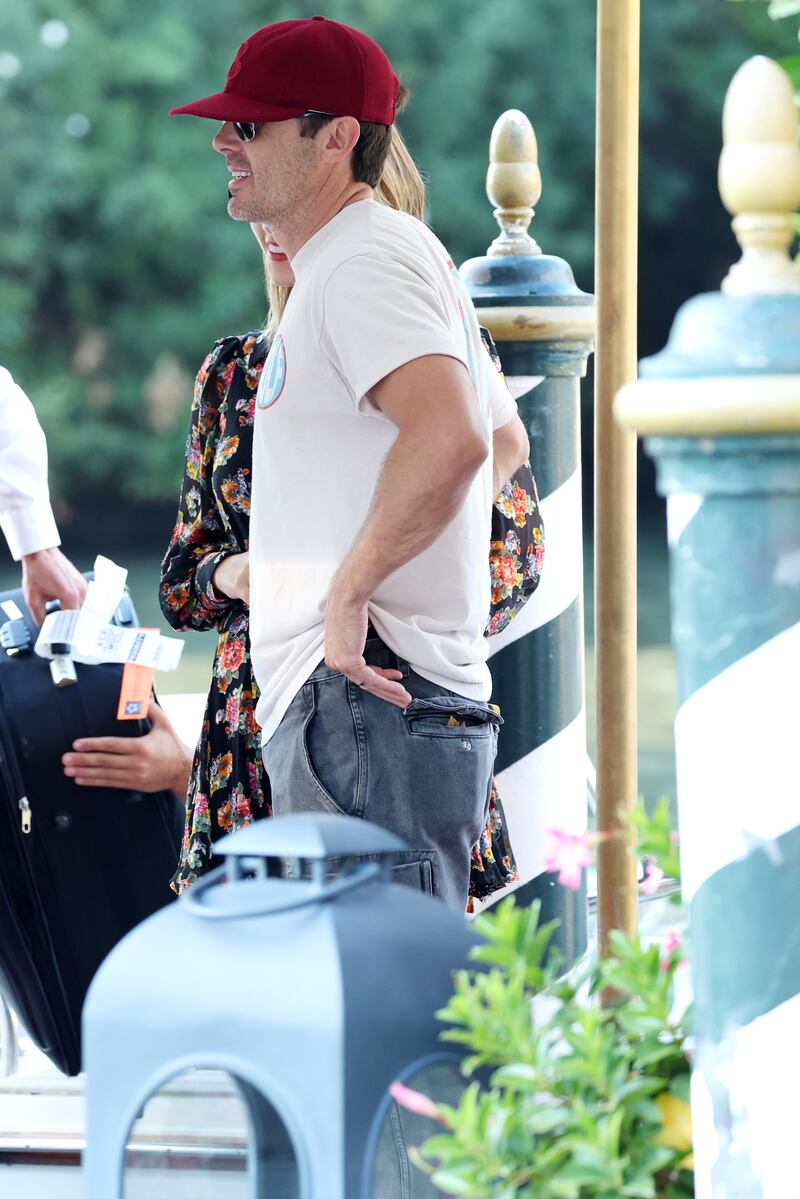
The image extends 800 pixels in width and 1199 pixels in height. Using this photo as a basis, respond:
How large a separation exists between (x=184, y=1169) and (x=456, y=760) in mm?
482

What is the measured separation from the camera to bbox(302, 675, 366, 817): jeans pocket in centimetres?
139

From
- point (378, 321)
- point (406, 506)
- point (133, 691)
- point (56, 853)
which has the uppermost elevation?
point (378, 321)

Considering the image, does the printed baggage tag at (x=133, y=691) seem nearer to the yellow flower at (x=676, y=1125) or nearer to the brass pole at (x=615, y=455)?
the brass pole at (x=615, y=455)

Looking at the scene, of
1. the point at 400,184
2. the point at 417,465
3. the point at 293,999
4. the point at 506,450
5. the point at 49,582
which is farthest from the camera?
the point at 49,582

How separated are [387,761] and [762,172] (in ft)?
2.13

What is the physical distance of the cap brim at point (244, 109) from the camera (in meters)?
1.44

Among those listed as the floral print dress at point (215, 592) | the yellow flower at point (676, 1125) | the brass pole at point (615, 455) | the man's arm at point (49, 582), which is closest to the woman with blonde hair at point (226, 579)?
the floral print dress at point (215, 592)

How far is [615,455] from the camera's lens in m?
1.72

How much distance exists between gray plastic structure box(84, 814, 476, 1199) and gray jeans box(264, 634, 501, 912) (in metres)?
0.45

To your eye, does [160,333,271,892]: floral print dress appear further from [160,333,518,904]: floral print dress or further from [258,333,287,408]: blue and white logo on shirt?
[258,333,287,408]: blue and white logo on shirt

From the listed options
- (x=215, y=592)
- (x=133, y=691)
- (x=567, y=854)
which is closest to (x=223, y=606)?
(x=215, y=592)

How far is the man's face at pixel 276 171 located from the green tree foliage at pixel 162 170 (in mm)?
11157

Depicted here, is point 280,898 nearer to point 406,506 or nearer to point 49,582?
point 406,506

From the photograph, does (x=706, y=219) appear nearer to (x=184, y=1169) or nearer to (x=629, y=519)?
(x=629, y=519)
